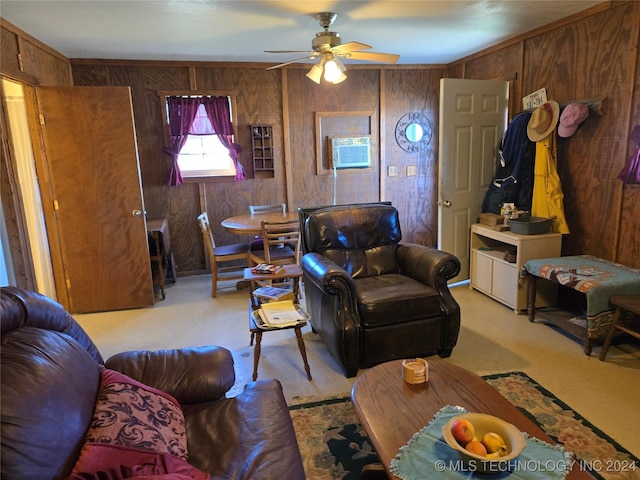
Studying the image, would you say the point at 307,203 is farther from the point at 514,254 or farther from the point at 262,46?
the point at 514,254

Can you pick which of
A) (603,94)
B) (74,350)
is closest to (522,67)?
(603,94)

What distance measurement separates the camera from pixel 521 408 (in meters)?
2.29

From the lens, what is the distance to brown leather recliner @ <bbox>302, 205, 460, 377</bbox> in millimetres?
2670

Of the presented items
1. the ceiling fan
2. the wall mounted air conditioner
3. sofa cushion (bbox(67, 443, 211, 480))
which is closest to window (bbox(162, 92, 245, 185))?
the wall mounted air conditioner

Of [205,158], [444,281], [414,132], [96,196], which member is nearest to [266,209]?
[205,158]

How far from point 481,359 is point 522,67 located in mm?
2861

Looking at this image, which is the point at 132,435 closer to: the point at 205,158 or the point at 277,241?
the point at 277,241

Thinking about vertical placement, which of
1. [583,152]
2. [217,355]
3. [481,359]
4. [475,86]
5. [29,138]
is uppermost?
[475,86]

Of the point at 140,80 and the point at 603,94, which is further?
the point at 140,80

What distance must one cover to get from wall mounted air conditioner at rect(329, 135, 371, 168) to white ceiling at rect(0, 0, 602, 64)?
111 cm

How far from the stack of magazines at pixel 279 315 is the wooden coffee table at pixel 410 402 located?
0.72 meters

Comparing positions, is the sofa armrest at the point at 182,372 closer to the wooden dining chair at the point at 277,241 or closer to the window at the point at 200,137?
the wooden dining chair at the point at 277,241

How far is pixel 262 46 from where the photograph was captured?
13.9ft

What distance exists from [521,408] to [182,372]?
178 cm
